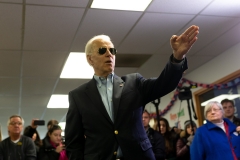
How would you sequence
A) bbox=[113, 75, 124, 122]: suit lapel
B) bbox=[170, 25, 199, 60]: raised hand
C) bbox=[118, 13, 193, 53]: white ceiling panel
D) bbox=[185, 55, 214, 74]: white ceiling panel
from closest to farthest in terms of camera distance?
bbox=[170, 25, 199, 60]: raised hand, bbox=[113, 75, 124, 122]: suit lapel, bbox=[118, 13, 193, 53]: white ceiling panel, bbox=[185, 55, 214, 74]: white ceiling panel

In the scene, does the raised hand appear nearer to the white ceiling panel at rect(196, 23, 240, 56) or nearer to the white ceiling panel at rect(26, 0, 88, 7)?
the white ceiling panel at rect(26, 0, 88, 7)

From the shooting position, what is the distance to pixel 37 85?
5.22 meters

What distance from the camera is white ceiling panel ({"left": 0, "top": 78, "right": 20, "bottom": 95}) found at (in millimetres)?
4838

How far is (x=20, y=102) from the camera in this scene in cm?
632

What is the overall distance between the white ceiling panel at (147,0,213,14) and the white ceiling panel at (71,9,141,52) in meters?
0.20

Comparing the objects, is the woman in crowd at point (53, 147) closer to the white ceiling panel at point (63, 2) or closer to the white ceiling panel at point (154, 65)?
the white ceiling panel at point (63, 2)

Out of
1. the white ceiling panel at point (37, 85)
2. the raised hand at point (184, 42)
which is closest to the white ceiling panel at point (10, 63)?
the white ceiling panel at point (37, 85)

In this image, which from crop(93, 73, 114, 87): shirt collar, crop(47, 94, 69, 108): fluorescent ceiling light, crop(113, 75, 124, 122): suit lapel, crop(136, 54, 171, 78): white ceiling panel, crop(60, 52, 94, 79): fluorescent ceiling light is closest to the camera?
crop(113, 75, 124, 122): suit lapel

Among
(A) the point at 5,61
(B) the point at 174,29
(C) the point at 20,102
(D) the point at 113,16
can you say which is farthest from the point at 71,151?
(C) the point at 20,102

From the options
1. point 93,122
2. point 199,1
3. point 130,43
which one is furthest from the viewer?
point 130,43

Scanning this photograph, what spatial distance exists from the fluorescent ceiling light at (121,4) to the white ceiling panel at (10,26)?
72cm

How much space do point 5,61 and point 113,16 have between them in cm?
181

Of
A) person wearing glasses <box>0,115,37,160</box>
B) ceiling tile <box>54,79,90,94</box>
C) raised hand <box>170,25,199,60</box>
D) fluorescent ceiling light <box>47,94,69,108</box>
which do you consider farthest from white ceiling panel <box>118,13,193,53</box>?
fluorescent ceiling light <box>47,94,69,108</box>

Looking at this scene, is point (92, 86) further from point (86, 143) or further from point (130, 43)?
point (130, 43)
